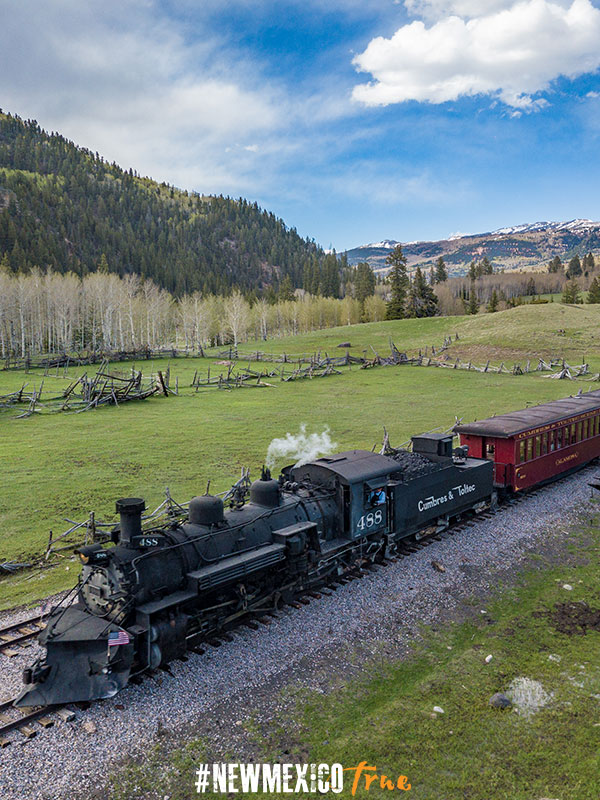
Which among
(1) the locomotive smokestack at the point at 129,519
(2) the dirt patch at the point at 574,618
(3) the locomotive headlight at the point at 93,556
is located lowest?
(2) the dirt patch at the point at 574,618

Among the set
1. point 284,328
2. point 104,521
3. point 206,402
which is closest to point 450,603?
point 104,521

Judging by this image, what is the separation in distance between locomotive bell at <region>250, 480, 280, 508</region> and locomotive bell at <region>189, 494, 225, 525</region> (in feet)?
4.76

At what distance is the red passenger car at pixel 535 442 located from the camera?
62.8ft

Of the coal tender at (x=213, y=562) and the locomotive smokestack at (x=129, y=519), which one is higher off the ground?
the locomotive smokestack at (x=129, y=519)

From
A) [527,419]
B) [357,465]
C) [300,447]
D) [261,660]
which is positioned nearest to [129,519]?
[261,660]

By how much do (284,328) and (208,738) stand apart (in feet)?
404

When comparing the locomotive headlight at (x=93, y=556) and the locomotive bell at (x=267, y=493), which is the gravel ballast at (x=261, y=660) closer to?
the locomotive headlight at (x=93, y=556)

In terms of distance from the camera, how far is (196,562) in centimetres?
1034

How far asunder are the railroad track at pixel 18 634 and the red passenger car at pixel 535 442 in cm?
1578

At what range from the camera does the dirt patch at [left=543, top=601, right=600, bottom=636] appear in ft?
36.7

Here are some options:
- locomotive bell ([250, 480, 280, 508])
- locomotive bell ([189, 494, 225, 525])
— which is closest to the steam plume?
locomotive bell ([250, 480, 280, 508])

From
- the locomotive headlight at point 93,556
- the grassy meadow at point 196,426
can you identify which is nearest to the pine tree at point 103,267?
the grassy meadow at point 196,426

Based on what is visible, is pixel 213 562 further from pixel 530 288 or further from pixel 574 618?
pixel 530 288

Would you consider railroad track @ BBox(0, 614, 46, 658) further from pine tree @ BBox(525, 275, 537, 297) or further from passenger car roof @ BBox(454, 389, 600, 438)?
pine tree @ BBox(525, 275, 537, 297)
